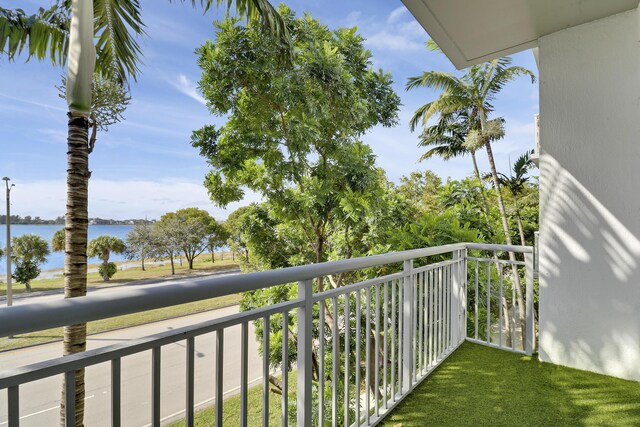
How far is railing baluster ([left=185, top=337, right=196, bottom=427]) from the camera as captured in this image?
1019 mm

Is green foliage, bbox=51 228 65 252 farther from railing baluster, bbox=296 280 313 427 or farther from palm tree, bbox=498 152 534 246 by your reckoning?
palm tree, bbox=498 152 534 246

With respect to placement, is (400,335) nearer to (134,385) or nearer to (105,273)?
(134,385)

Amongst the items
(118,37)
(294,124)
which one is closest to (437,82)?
(294,124)

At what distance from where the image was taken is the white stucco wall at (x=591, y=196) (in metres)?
2.46

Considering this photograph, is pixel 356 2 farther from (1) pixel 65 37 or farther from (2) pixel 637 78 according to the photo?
(2) pixel 637 78

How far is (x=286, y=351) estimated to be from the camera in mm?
1367

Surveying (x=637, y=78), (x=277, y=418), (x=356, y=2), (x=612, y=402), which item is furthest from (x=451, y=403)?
(x=356, y=2)

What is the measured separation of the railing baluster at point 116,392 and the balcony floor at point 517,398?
5.42ft

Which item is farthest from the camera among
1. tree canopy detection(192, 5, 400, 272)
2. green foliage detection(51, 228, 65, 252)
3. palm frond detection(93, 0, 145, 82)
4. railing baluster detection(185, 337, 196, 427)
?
green foliage detection(51, 228, 65, 252)

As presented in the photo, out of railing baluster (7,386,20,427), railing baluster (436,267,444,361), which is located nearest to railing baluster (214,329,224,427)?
railing baluster (7,386,20,427)

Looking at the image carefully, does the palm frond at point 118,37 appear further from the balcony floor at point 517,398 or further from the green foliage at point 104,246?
the green foliage at point 104,246

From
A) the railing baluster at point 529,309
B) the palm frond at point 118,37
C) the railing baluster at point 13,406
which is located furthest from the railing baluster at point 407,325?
the palm frond at point 118,37

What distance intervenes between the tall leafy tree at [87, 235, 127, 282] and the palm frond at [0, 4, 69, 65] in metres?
12.7

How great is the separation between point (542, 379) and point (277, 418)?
797 centimetres
